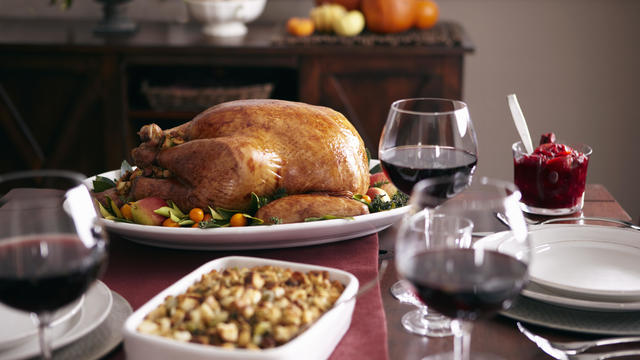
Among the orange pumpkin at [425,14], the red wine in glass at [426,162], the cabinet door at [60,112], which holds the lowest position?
the cabinet door at [60,112]

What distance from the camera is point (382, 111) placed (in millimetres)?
2914

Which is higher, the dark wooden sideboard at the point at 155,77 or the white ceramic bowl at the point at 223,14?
the white ceramic bowl at the point at 223,14

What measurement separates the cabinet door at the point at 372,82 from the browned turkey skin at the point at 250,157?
1414 mm

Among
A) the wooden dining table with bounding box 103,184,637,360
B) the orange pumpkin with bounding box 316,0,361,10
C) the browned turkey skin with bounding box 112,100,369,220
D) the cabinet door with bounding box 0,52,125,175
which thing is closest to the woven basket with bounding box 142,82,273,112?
the cabinet door with bounding box 0,52,125,175

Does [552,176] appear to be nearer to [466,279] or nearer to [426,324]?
[426,324]

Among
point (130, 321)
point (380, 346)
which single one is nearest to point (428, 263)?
point (380, 346)

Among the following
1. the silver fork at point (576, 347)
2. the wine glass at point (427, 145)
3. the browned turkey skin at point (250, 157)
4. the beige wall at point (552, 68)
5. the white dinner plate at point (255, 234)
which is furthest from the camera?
the beige wall at point (552, 68)

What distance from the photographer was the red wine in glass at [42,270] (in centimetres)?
72

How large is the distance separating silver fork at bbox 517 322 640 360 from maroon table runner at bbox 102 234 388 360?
0.19 metres

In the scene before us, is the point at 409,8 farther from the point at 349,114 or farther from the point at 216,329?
the point at 216,329

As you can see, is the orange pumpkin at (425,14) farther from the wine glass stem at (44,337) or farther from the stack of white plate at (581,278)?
the wine glass stem at (44,337)

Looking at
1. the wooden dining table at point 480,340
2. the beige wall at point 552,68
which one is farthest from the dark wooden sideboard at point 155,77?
the wooden dining table at point 480,340

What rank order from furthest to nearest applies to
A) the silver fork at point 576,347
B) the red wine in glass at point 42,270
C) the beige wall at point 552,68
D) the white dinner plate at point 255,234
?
the beige wall at point 552,68 → the white dinner plate at point 255,234 → the silver fork at point 576,347 → the red wine in glass at point 42,270

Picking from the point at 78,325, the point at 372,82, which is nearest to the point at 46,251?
the point at 78,325
